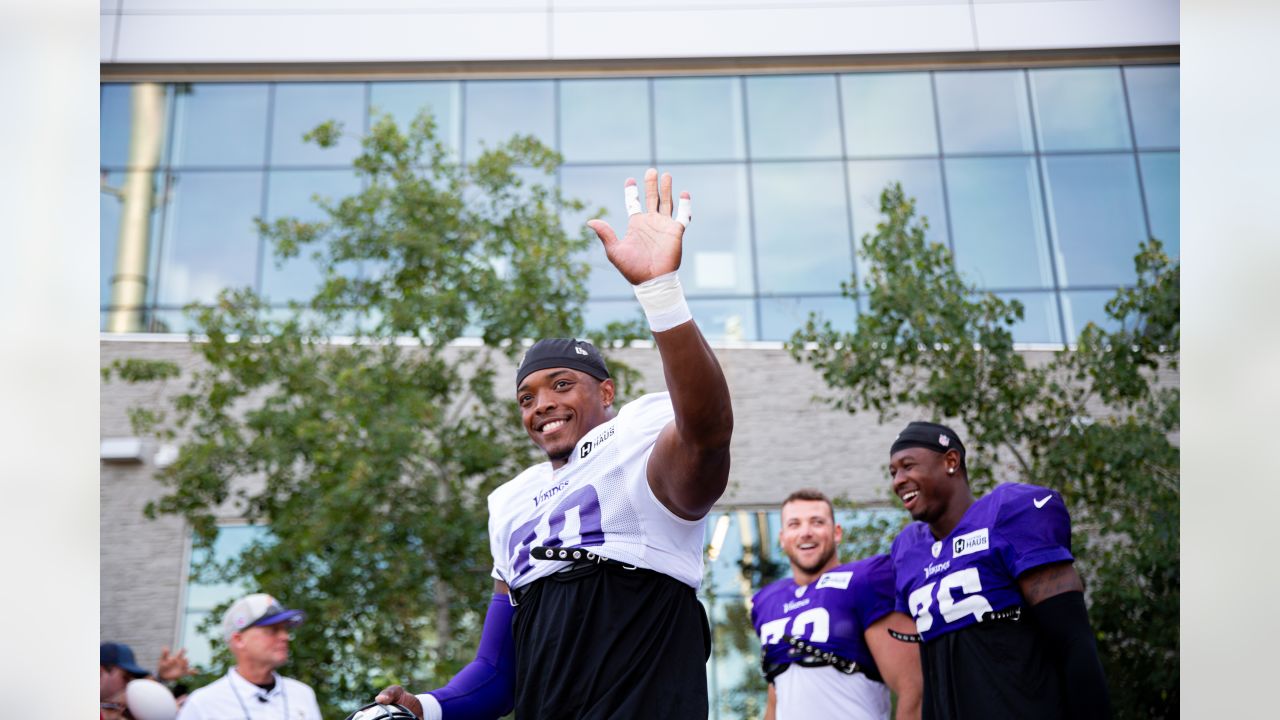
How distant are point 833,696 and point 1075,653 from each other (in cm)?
160

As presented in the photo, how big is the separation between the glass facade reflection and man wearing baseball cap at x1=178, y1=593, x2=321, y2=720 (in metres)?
9.30

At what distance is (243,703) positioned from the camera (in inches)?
246

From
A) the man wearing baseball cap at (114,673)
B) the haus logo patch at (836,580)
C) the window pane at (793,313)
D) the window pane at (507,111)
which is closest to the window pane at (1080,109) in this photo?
the window pane at (793,313)

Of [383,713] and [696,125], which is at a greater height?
[696,125]

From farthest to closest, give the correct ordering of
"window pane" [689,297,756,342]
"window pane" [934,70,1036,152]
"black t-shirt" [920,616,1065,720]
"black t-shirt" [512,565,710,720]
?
"window pane" [934,70,1036,152], "window pane" [689,297,756,342], "black t-shirt" [920,616,1065,720], "black t-shirt" [512,565,710,720]

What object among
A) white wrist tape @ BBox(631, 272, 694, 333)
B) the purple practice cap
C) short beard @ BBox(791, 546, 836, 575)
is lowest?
the purple practice cap

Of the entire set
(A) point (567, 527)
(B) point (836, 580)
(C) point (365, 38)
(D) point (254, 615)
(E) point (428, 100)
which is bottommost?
(D) point (254, 615)

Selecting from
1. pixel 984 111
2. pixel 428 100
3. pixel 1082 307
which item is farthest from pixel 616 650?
pixel 984 111

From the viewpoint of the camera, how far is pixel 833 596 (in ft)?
19.2

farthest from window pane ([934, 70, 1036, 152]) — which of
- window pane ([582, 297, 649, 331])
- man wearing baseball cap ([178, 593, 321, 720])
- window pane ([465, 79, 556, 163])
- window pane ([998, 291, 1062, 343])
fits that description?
man wearing baseball cap ([178, 593, 321, 720])

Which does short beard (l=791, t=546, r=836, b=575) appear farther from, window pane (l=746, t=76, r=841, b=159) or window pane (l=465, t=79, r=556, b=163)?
window pane (l=465, t=79, r=556, b=163)

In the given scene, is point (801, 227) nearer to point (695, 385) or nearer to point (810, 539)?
point (810, 539)

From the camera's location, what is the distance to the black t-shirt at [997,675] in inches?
176

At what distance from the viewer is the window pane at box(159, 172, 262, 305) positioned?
15953 mm
